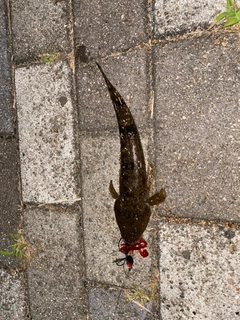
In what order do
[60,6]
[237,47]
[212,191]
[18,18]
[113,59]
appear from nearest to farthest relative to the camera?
[237,47]
[212,191]
[113,59]
[60,6]
[18,18]

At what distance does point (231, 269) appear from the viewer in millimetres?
2814

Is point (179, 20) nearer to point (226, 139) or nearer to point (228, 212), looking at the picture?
point (226, 139)

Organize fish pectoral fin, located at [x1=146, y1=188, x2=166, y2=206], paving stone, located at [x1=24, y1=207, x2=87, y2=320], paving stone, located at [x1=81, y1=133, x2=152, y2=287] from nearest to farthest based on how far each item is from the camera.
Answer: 1. fish pectoral fin, located at [x1=146, y1=188, x2=166, y2=206]
2. paving stone, located at [x1=81, y1=133, x2=152, y2=287]
3. paving stone, located at [x1=24, y1=207, x2=87, y2=320]

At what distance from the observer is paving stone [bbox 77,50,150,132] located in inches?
118

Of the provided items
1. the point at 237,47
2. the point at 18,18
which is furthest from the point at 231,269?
the point at 18,18

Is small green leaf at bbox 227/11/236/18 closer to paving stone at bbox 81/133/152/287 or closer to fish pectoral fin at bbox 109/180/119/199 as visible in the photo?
paving stone at bbox 81/133/152/287

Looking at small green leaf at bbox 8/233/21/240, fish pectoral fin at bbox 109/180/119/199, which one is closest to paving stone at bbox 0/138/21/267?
small green leaf at bbox 8/233/21/240

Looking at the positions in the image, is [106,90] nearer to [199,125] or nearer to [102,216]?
[199,125]

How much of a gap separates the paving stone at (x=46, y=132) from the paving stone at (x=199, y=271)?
1049 millimetres

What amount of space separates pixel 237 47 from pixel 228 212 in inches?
50.1

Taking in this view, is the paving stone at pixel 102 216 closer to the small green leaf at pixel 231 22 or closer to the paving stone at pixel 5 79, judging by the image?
the paving stone at pixel 5 79

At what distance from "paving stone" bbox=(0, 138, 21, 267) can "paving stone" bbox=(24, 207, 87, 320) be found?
17cm

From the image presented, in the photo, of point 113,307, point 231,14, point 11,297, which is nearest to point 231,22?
point 231,14

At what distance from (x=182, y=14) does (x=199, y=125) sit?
0.90 m
